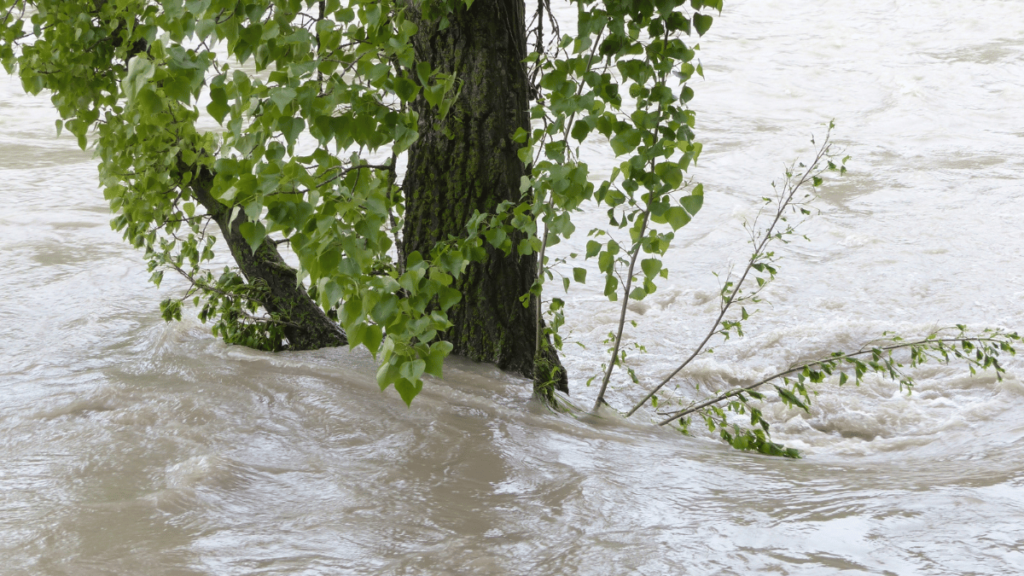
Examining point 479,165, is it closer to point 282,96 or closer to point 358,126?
point 358,126

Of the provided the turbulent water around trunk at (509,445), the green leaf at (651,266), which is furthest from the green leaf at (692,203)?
Answer: the turbulent water around trunk at (509,445)

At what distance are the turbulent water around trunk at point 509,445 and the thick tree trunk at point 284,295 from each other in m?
0.39

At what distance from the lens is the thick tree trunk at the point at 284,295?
4770 millimetres

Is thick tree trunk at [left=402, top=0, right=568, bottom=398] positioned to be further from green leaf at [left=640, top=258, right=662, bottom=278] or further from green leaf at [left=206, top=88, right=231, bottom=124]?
green leaf at [left=206, top=88, right=231, bottom=124]

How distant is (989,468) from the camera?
2.78 meters

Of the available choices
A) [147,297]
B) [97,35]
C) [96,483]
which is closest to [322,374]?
[96,483]

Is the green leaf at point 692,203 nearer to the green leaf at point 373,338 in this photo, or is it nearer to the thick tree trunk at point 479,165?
the green leaf at point 373,338

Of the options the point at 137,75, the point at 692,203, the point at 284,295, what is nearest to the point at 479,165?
the point at 692,203

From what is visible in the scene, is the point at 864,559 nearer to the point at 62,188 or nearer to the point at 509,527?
the point at 509,527

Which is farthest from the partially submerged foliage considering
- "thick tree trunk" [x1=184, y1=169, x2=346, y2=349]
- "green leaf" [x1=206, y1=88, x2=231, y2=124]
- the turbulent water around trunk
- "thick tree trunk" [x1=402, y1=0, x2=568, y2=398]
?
"thick tree trunk" [x1=184, y1=169, x2=346, y2=349]

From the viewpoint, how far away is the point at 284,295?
481 cm

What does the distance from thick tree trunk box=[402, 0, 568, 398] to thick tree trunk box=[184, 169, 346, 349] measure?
109 centimetres

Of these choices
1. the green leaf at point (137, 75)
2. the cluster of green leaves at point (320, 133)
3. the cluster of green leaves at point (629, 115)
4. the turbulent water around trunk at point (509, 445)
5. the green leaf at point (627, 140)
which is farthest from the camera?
the green leaf at point (627, 140)

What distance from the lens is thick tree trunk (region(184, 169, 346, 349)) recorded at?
4.77 m
